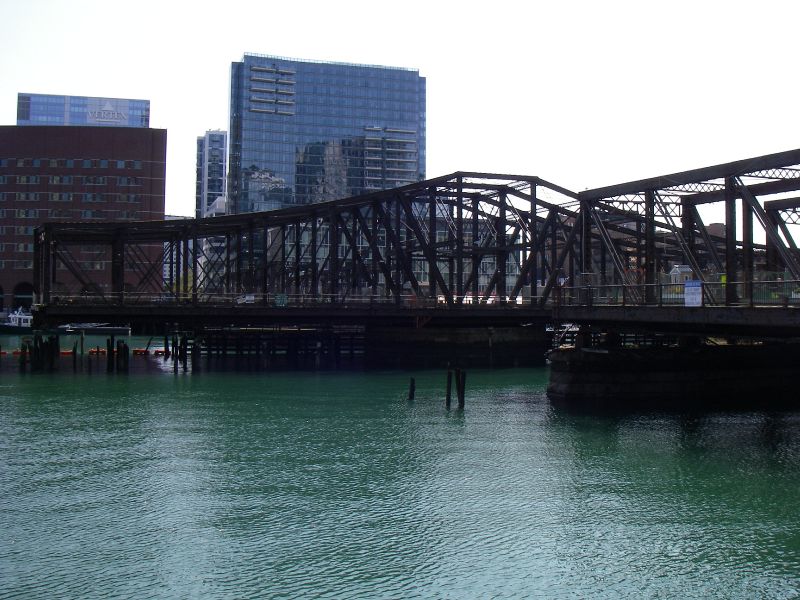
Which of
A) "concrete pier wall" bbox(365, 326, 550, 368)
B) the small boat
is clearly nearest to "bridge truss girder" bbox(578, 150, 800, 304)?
"concrete pier wall" bbox(365, 326, 550, 368)

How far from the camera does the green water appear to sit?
1864 cm

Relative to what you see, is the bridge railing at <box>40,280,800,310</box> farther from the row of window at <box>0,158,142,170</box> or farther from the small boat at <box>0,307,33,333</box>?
the row of window at <box>0,158,142,170</box>

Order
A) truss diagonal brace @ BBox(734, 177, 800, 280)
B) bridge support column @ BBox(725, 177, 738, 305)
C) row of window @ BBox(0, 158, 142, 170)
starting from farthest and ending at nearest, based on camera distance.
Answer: row of window @ BBox(0, 158, 142, 170)
bridge support column @ BBox(725, 177, 738, 305)
truss diagonal brace @ BBox(734, 177, 800, 280)

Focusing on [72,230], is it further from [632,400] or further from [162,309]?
[632,400]

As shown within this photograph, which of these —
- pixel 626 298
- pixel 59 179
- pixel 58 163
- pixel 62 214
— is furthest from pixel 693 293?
pixel 58 163

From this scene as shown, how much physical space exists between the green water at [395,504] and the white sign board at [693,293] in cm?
642

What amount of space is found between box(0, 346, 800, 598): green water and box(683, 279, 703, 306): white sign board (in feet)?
21.0

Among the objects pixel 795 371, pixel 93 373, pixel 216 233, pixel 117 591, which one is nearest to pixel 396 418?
pixel 117 591

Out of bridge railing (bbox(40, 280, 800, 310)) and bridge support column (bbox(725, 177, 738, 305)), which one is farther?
bridge support column (bbox(725, 177, 738, 305))

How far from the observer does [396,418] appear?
41219 mm

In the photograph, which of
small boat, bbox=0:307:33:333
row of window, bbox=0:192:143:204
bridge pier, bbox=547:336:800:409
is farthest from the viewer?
row of window, bbox=0:192:143:204

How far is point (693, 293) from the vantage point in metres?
34.3

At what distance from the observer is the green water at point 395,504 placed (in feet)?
61.2

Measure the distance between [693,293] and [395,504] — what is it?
1788cm
